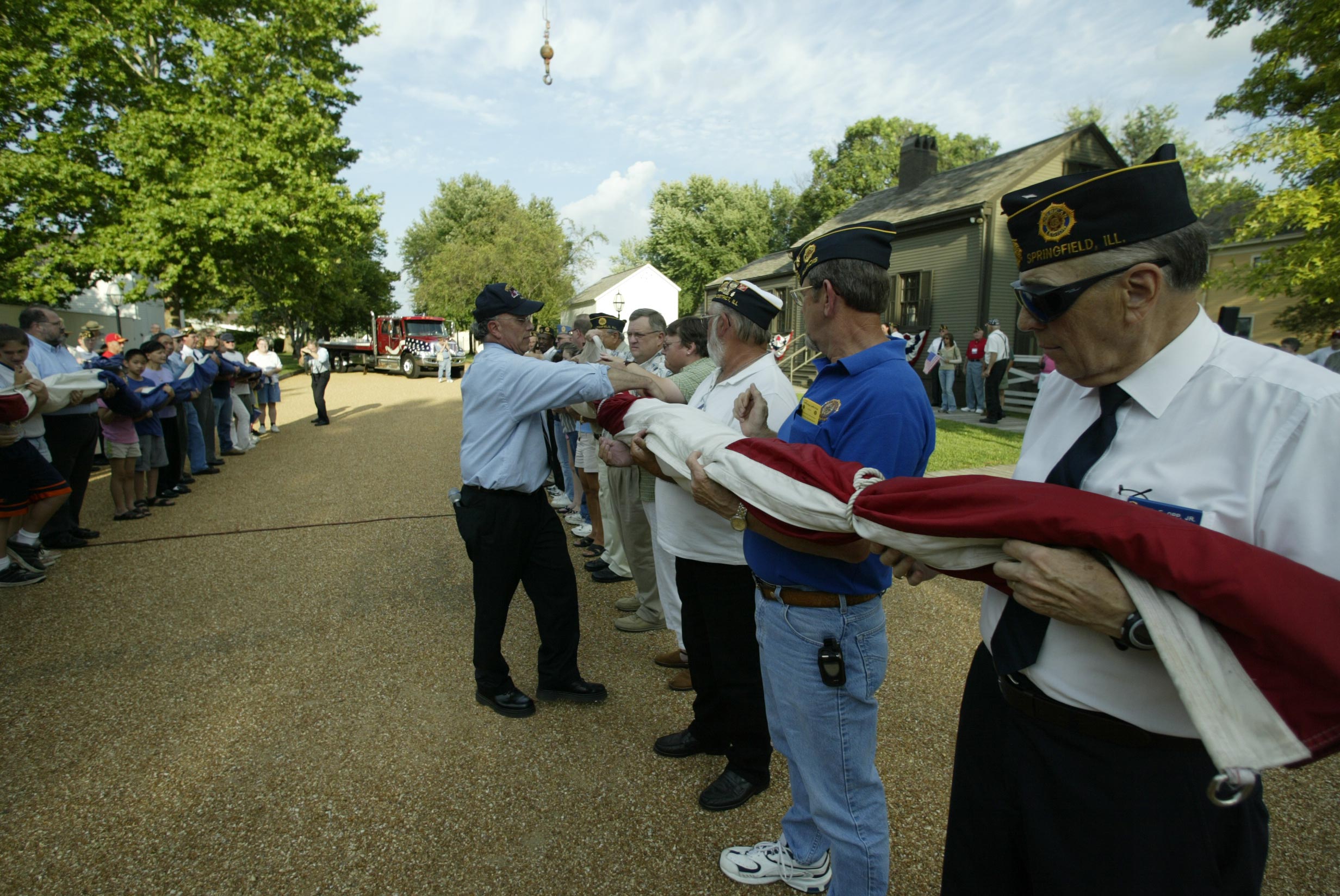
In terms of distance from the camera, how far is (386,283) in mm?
49438

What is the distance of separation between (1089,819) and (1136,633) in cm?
45

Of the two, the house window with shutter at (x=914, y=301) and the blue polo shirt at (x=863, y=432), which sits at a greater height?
the house window with shutter at (x=914, y=301)

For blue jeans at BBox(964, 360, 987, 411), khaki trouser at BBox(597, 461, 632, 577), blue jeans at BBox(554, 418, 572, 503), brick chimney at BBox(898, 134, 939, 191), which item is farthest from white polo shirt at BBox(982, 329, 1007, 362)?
brick chimney at BBox(898, 134, 939, 191)

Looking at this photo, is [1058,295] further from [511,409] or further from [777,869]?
[511,409]

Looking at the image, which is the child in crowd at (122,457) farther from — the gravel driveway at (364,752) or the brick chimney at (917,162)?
the brick chimney at (917,162)

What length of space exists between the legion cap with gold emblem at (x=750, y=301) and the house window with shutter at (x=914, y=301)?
20043mm

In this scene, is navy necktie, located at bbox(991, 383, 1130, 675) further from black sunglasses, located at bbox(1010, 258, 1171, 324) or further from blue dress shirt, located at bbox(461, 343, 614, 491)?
blue dress shirt, located at bbox(461, 343, 614, 491)

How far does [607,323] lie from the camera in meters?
7.41

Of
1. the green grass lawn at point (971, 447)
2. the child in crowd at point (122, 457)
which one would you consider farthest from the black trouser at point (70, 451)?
the green grass lawn at point (971, 447)

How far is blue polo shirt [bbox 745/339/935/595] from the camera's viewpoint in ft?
6.39

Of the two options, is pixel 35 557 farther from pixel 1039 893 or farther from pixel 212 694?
pixel 1039 893

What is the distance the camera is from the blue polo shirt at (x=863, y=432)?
76.6 inches

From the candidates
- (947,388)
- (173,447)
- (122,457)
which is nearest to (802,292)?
(122,457)

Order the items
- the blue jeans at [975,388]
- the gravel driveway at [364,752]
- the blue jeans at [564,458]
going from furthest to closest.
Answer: the blue jeans at [975,388] → the blue jeans at [564,458] → the gravel driveway at [364,752]
